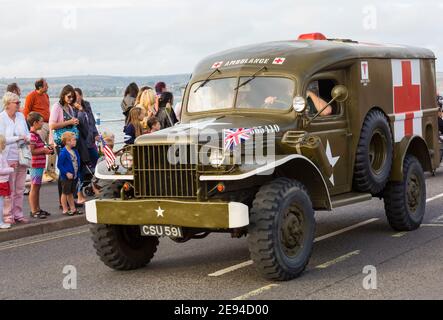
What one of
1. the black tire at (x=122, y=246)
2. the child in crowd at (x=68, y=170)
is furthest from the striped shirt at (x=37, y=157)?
the black tire at (x=122, y=246)

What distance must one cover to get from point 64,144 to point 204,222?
19.5 feet

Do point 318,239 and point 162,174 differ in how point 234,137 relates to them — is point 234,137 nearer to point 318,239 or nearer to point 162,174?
point 162,174

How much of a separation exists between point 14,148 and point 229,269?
4806mm

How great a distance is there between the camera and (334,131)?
10047 millimetres

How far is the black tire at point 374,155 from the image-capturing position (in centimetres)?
1032

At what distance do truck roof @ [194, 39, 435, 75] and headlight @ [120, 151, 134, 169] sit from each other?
1.78 metres

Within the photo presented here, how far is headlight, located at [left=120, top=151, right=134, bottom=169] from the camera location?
912 centimetres

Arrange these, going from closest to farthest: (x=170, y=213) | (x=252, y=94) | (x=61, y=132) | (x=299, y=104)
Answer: (x=170, y=213), (x=299, y=104), (x=252, y=94), (x=61, y=132)

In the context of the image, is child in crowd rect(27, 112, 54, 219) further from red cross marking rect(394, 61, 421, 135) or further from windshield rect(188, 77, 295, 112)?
red cross marking rect(394, 61, 421, 135)

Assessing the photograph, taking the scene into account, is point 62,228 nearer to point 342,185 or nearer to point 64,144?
point 64,144

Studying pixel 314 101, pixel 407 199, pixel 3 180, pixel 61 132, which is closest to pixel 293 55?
pixel 314 101

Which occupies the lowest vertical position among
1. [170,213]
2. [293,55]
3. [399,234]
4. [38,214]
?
[399,234]

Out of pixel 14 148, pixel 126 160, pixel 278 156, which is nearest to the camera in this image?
pixel 278 156

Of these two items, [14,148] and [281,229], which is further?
[14,148]
